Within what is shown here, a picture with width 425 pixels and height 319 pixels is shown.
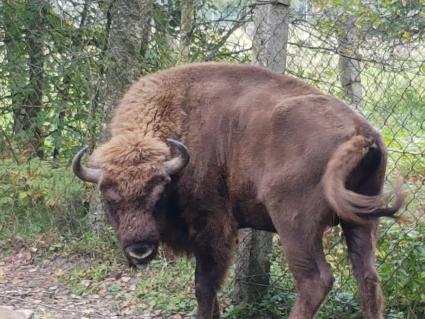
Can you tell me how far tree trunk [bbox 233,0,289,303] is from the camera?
17.7 feet

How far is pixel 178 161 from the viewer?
191 inches

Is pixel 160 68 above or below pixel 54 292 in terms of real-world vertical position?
above

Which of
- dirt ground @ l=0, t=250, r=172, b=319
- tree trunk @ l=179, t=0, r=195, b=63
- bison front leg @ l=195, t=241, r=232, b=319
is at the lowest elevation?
dirt ground @ l=0, t=250, r=172, b=319

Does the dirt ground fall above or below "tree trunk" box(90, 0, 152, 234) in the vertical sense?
below

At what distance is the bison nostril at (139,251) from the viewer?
4.67 meters

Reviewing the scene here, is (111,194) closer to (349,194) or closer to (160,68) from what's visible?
(349,194)

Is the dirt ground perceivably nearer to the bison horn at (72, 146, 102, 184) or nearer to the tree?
the bison horn at (72, 146, 102, 184)

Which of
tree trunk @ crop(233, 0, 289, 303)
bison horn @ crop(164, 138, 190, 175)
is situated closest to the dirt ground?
tree trunk @ crop(233, 0, 289, 303)

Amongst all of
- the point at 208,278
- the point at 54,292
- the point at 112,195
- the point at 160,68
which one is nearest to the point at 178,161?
the point at 112,195

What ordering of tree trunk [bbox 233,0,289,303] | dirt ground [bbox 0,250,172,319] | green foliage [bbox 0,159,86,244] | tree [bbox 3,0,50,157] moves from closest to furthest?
tree trunk [bbox 233,0,289,303] → dirt ground [bbox 0,250,172,319] → green foliage [bbox 0,159,86,244] → tree [bbox 3,0,50,157]

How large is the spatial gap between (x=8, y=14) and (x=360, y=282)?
5.18 metres

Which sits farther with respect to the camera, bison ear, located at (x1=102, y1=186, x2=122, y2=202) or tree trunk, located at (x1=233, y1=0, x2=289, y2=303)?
tree trunk, located at (x1=233, y1=0, x2=289, y2=303)

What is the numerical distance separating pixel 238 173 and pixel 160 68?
102 inches

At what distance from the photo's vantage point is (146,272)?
6477 mm
